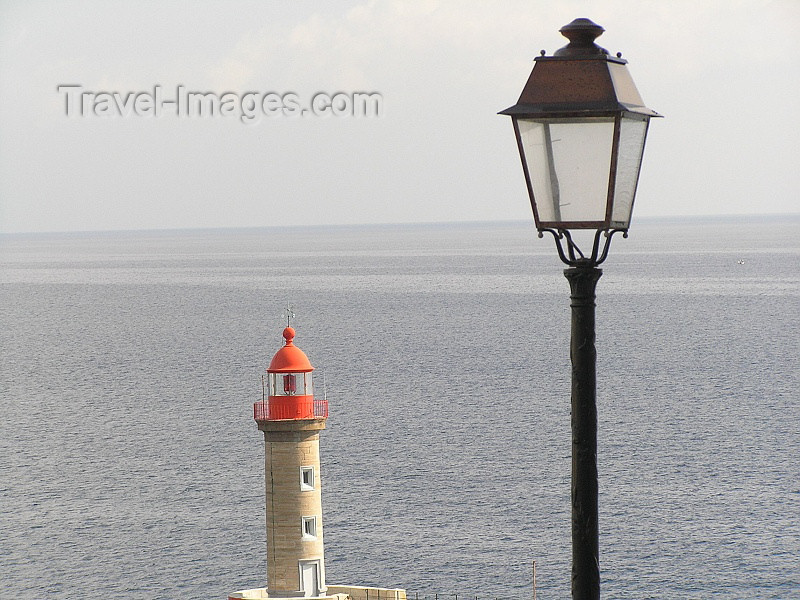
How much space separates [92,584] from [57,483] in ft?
61.8

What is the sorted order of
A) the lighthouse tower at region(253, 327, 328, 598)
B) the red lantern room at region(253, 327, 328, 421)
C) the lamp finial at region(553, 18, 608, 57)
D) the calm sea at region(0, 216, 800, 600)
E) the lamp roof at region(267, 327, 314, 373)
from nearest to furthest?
the lamp finial at region(553, 18, 608, 57), the lighthouse tower at region(253, 327, 328, 598), the red lantern room at region(253, 327, 328, 421), the lamp roof at region(267, 327, 314, 373), the calm sea at region(0, 216, 800, 600)

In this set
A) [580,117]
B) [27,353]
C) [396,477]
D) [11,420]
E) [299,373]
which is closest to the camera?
[580,117]

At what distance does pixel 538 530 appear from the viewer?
5041 centimetres

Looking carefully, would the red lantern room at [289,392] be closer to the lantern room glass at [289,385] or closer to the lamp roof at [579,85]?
the lantern room glass at [289,385]

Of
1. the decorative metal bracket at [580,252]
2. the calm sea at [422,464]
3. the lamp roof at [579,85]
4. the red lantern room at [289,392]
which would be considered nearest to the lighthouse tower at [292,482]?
the red lantern room at [289,392]

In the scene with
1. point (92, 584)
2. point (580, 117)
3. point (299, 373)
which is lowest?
point (92, 584)

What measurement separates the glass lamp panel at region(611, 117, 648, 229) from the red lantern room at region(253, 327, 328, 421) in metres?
22.9

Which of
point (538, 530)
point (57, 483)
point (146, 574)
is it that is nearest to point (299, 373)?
point (146, 574)

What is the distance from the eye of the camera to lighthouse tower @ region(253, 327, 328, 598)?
28953 mm

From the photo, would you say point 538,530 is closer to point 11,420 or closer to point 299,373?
point 299,373

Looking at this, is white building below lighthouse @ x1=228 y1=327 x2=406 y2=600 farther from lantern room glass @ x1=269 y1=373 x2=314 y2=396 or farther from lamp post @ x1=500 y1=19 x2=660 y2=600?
lamp post @ x1=500 y1=19 x2=660 y2=600

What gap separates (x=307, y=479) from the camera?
29.1m

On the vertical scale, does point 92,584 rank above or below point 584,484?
below

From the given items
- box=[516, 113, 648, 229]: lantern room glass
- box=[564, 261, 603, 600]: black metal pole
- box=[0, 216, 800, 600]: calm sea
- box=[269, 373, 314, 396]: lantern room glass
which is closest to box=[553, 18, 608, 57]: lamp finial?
box=[516, 113, 648, 229]: lantern room glass
